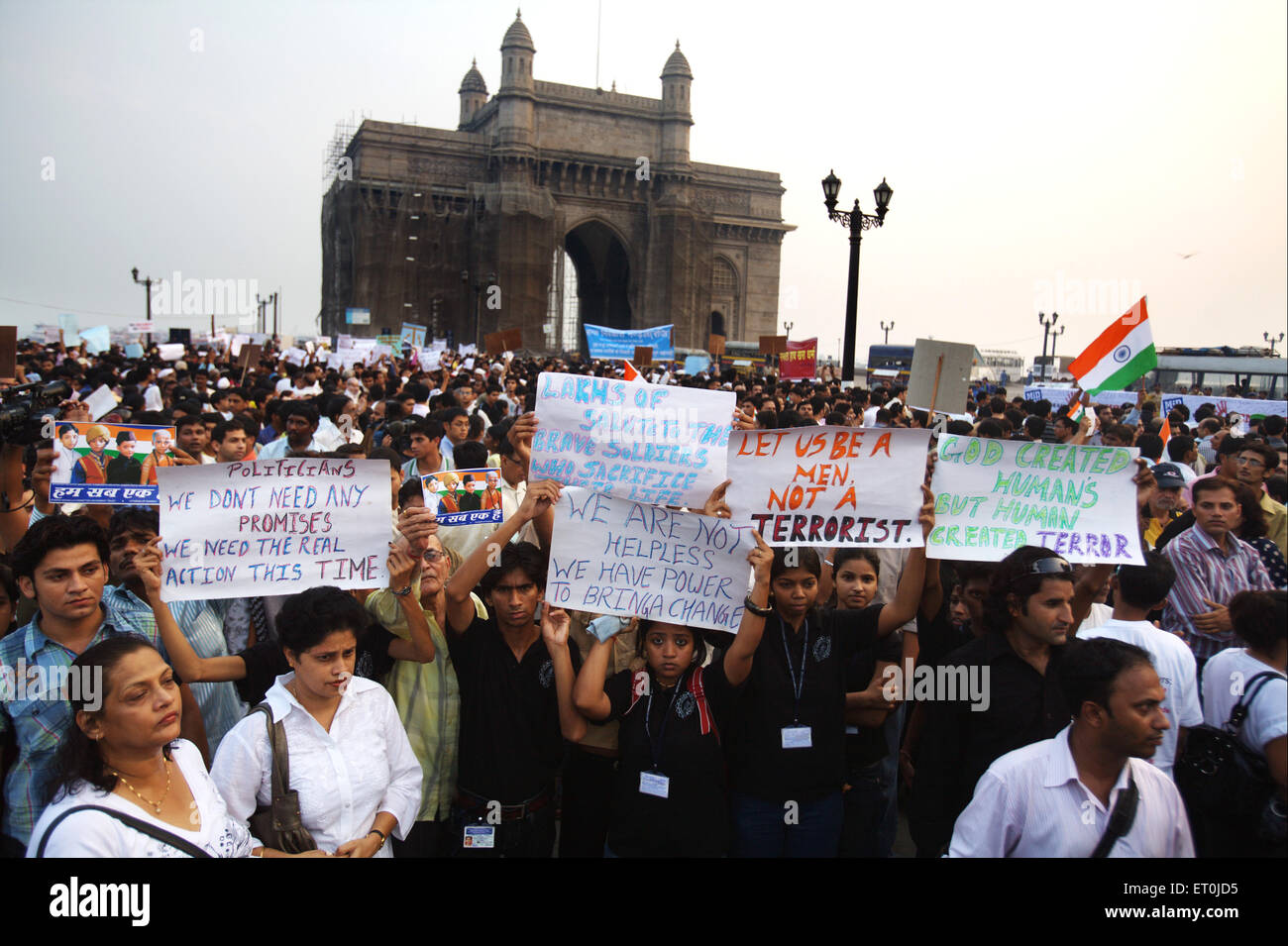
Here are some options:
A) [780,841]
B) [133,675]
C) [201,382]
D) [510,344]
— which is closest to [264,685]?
[133,675]

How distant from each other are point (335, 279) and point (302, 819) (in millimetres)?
61015

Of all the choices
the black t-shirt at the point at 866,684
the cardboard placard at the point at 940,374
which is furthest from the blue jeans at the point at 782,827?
the cardboard placard at the point at 940,374

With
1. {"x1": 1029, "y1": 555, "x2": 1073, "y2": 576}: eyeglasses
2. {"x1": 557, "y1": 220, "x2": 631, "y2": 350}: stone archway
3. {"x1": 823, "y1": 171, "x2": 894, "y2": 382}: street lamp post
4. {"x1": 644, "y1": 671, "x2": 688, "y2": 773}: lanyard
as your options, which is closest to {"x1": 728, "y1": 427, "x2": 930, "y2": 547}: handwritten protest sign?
{"x1": 1029, "y1": 555, "x2": 1073, "y2": 576}: eyeglasses

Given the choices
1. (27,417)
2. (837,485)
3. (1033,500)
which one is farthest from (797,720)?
(27,417)

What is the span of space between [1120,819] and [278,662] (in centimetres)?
314

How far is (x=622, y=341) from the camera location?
25.9 metres

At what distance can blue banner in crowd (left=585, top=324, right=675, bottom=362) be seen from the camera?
25062mm

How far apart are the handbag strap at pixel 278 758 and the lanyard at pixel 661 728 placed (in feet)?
4.51

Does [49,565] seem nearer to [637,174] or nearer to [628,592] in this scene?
[628,592]

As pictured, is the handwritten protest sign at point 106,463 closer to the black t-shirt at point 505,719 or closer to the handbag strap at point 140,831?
the black t-shirt at point 505,719

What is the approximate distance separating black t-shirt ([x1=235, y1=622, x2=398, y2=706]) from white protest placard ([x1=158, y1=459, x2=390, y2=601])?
30 cm

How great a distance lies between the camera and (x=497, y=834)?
12.4 ft

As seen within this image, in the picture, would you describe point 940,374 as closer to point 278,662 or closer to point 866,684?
point 866,684
